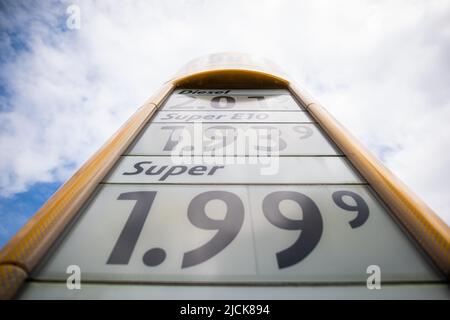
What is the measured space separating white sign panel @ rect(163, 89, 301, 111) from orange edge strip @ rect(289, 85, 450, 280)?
786 mm

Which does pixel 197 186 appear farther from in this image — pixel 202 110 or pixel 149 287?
pixel 202 110

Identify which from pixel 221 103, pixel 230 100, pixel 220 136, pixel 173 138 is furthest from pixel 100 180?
pixel 230 100

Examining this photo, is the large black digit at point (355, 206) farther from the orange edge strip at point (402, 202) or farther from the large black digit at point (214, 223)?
the large black digit at point (214, 223)

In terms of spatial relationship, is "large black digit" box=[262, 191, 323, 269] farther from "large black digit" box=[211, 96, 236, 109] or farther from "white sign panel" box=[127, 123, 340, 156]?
"large black digit" box=[211, 96, 236, 109]

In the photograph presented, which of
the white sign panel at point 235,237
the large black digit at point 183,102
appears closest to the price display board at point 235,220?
the white sign panel at point 235,237

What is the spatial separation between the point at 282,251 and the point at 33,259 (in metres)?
1.10

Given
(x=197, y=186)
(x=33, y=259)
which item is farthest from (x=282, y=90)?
(x=33, y=259)

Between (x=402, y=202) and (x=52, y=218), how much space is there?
70.7 inches

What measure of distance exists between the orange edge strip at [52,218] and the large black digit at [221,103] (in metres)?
1.03

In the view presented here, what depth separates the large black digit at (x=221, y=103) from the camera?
2743mm

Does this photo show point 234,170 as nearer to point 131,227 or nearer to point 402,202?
point 131,227

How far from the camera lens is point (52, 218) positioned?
4.15 feet

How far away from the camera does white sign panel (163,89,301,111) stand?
2709mm

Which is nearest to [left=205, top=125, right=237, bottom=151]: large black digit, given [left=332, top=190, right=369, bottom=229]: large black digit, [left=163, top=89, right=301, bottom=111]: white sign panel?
[left=163, top=89, right=301, bottom=111]: white sign panel
